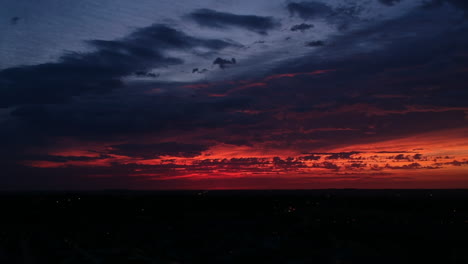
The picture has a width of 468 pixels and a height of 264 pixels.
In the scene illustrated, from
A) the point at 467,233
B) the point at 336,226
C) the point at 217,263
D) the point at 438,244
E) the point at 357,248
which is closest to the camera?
the point at 217,263

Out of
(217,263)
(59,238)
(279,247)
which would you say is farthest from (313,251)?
(59,238)

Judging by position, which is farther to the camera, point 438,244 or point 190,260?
point 438,244

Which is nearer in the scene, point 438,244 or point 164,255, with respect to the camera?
point 164,255

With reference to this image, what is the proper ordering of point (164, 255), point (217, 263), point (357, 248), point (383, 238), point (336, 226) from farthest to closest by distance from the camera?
1. point (336, 226)
2. point (383, 238)
3. point (357, 248)
4. point (164, 255)
5. point (217, 263)

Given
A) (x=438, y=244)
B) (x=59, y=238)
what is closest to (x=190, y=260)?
(x=59, y=238)

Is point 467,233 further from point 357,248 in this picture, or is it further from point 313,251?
point 313,251

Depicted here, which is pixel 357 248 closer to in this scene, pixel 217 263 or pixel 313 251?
pixel 313 251

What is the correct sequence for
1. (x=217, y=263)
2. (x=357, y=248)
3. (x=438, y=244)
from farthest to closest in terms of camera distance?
(x=438, y=244) → (x=357, y=248) → (x=217, y=263)

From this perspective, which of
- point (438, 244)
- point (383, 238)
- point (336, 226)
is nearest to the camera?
point (438, 244)
